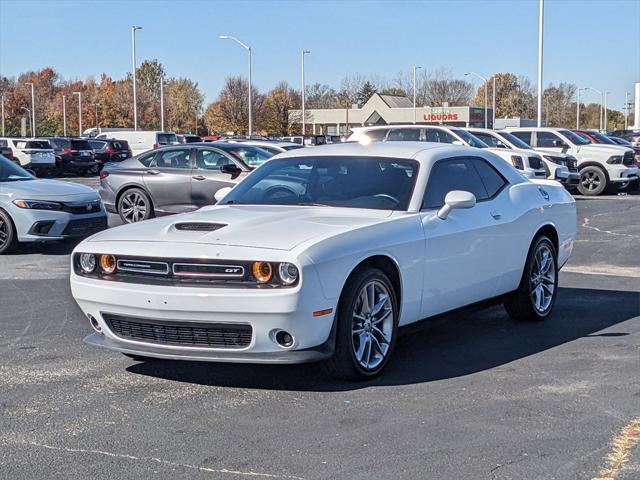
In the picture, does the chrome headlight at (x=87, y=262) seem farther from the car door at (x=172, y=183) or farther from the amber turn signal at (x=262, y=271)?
the car door at (x=172, y=183)

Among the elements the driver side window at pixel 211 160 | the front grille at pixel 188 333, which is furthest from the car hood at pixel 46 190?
the front grille at pixel 188 333

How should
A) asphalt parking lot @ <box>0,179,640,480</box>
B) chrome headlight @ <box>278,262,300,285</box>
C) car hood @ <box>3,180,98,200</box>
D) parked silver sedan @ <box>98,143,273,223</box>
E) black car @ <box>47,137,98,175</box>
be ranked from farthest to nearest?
black car @ <box>47,137,98,175</box> < parked silver sedan @ <box>98,143,273,223</box> < car hood @ <box>3,180,98,200</box> < chrome headlight @ <box>278,262,300,285</box> < asphalt parking lot @ <box>0,179,640,480</box>

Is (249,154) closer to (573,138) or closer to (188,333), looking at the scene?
(188,333)

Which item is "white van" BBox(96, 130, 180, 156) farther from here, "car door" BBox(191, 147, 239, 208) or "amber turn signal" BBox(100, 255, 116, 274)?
"amber turn signal" BBox(100, 255, 116, 274)

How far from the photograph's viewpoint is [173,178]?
16.0 meters

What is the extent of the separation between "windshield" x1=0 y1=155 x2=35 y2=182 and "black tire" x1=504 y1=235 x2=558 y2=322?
7.83 metres

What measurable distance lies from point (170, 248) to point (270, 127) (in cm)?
7690

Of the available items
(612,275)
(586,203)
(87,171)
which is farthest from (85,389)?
(87,171)

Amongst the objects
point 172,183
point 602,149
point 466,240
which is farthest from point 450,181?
point 602,149

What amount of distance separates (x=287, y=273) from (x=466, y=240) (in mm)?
1858

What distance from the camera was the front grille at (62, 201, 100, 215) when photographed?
481 inches

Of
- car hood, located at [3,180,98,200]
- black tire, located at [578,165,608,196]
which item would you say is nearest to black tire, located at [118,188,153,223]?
car hood, located at [3,180,98,200]

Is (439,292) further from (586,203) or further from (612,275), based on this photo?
(586,203)

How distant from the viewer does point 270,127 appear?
81625mm
